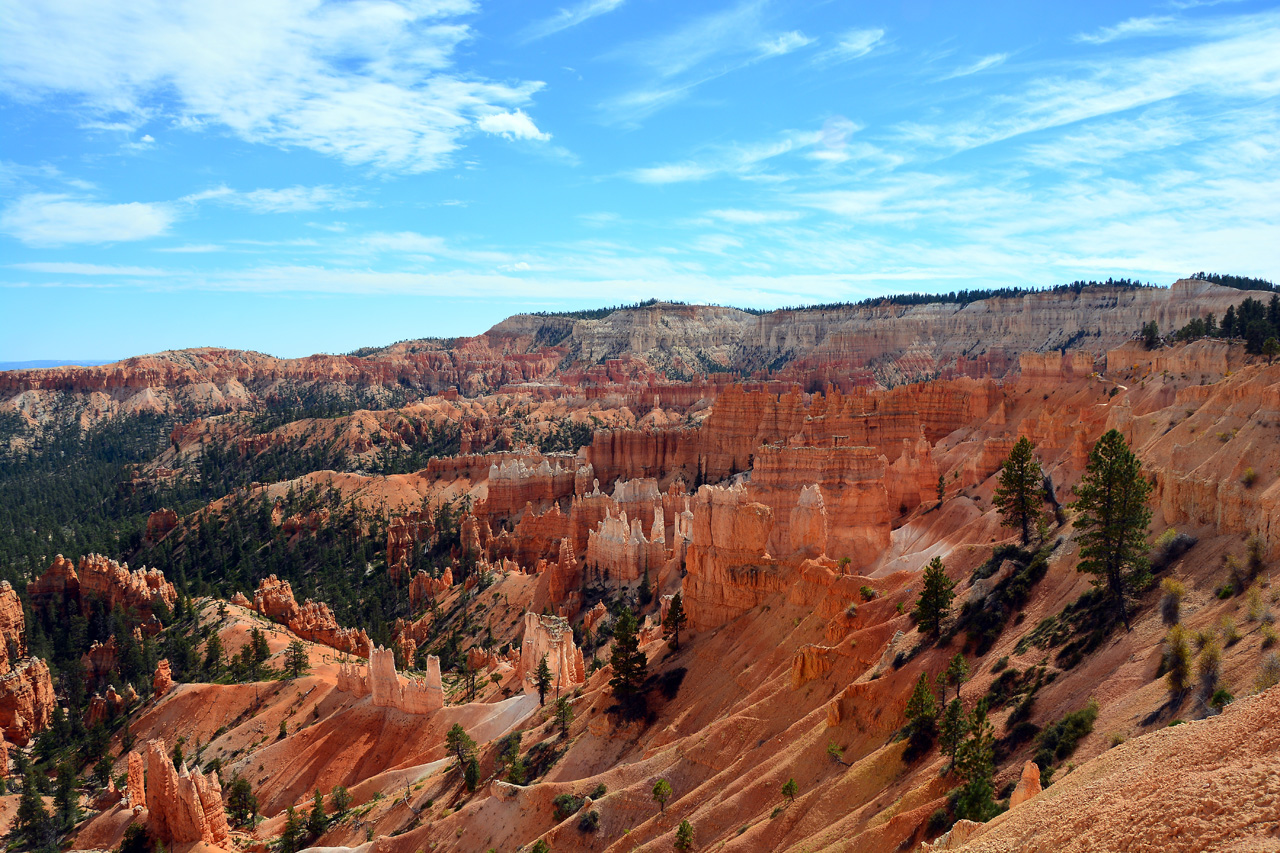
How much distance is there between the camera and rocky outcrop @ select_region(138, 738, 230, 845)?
38656 mm

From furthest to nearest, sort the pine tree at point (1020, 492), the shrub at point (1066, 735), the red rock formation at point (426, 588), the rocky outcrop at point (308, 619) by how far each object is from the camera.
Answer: the red rock formation at point (426, 588)
the rocky outcrop at point (308, 619)
the pine tree at point (1020, 492)
the shrub at point (1066, 735)

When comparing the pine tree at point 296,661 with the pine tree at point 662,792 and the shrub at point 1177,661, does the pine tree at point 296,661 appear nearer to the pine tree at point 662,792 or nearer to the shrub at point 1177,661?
the pine tree at point 662,792

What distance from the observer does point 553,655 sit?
4872 centimetres

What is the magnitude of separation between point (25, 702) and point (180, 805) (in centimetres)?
2840

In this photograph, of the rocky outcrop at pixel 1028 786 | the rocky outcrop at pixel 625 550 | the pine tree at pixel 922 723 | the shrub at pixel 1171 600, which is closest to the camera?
the rocky outcrop at pixel 1028 786

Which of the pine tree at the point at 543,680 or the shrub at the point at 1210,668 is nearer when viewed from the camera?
the shrub at the point at 1210,668

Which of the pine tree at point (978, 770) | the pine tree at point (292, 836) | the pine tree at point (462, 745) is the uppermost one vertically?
the pine tree at point (978, 770)

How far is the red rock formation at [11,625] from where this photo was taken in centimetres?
6762

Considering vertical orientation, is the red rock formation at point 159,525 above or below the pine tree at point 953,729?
below

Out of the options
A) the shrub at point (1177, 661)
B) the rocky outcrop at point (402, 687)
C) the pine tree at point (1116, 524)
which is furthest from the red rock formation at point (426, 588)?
the shrub at point (1177, 661)

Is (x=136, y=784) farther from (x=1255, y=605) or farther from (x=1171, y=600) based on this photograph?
(x=1255, y=605)

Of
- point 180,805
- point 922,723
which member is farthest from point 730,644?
point 180,805

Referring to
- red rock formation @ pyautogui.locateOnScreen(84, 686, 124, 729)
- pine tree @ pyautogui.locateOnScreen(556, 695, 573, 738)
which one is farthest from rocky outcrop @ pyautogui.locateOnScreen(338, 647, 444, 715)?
red rock formation @ pyautogui.locateOnScreen(84, 686, 124, 729)

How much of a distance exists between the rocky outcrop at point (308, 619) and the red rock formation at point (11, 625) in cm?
1713
